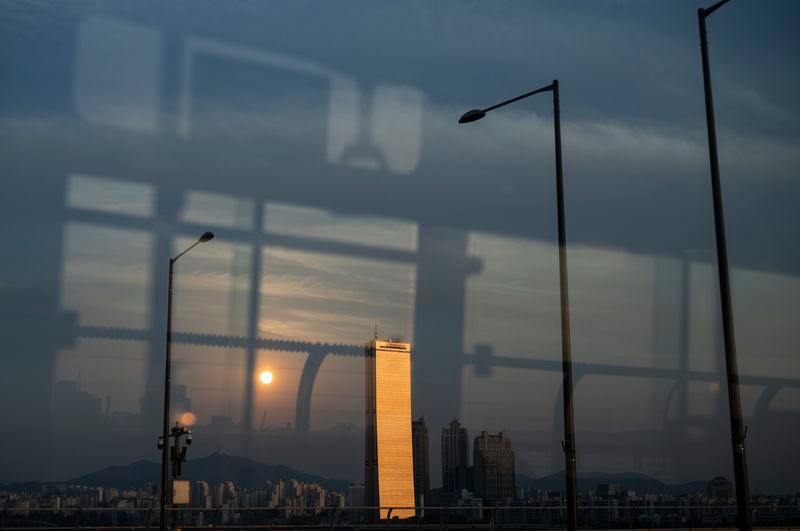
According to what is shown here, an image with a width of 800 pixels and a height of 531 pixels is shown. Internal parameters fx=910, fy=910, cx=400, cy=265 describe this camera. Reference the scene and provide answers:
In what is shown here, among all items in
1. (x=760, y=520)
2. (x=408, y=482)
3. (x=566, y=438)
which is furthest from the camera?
(x=408, y=482)

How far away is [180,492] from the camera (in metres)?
22.3

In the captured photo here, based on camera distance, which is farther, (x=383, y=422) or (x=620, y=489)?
(x=383, y=422)

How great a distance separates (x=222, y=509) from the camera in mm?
22719

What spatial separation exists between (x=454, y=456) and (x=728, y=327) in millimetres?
26625

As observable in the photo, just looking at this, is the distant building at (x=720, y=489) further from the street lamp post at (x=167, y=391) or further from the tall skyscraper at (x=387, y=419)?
the tall skyscraper at (x=387, y=419)

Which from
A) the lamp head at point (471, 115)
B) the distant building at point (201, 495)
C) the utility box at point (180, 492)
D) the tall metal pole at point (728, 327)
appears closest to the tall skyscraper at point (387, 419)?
the distant building at point (201, 495)

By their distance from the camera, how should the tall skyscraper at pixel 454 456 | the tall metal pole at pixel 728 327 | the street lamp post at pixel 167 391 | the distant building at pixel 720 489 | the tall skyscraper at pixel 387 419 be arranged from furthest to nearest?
the tall skyscraper at pixel 387 419, the tall skyscraper at pixel 454 456, the distant building at pixel 720 489, the street lamp post at pixel 167 391, the tall metal pole at pixel 728 327

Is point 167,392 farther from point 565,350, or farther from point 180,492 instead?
point 565,350

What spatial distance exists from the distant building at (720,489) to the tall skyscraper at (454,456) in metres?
9.41

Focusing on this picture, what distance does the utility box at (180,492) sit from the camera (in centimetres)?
2220

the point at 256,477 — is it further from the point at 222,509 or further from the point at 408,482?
the point at 408,482

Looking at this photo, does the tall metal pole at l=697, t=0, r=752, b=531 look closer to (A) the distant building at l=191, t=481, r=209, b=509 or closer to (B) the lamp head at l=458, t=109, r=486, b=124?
(B) the lamp head at l=458, t=109, r=486, b=124

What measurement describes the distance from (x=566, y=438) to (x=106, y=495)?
14031 millimetres

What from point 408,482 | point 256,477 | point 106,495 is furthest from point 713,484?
point 408,482
